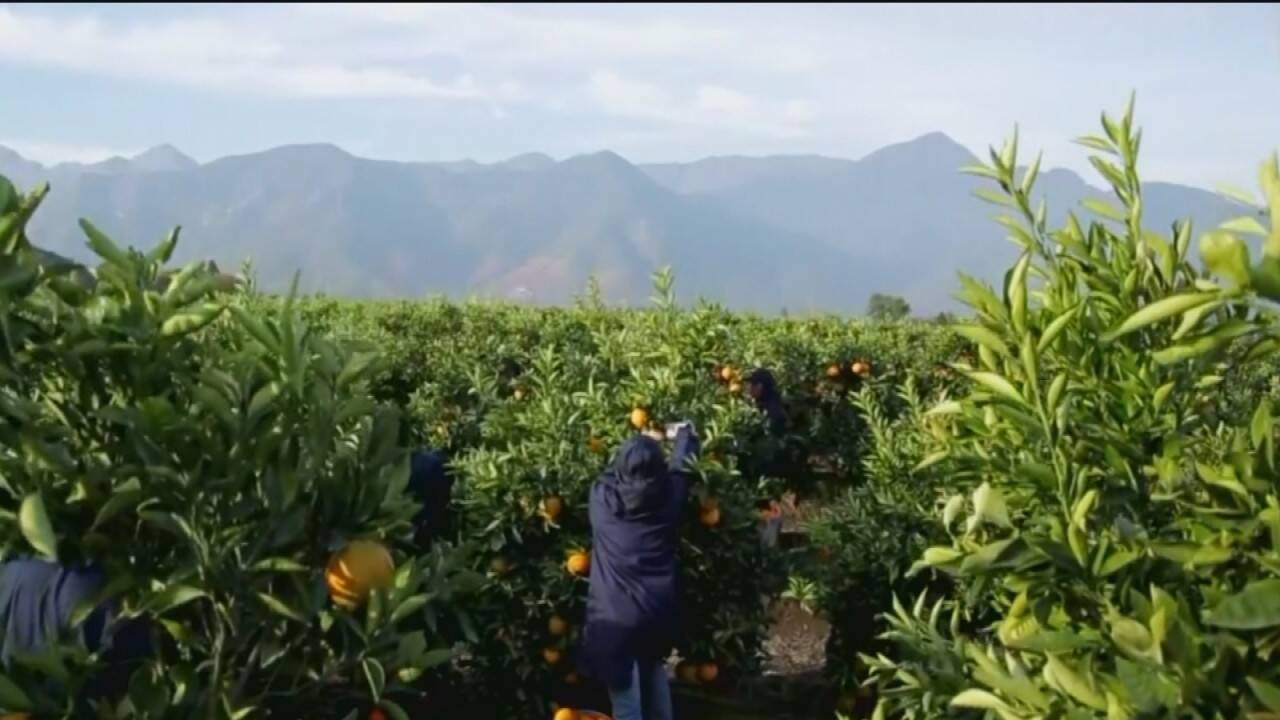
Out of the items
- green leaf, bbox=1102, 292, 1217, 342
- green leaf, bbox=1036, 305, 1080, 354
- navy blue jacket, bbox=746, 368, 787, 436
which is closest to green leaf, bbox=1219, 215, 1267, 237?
green leaf, bbox=1102, 292, 1217, 342

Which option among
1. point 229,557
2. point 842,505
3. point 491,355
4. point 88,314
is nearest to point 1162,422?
point 229,557

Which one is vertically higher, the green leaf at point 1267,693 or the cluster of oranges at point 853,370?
the green leaf at point 1267,693

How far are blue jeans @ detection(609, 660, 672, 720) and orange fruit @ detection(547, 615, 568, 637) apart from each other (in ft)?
1.00

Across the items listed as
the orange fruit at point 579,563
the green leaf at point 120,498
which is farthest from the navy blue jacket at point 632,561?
the green leaf at point 120,498

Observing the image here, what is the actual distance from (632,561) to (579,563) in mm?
325

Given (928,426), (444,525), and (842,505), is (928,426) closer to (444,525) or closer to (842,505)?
(842,505)

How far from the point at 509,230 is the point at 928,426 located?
144 metres

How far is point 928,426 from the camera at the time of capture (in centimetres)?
465

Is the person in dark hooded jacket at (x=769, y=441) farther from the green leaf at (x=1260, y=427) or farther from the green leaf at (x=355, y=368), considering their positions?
the green leaf at (x=1260, y=427)

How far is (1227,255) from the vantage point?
5.32 feet

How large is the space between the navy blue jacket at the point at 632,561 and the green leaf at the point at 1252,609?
288cm

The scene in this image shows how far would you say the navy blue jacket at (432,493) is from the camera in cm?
512

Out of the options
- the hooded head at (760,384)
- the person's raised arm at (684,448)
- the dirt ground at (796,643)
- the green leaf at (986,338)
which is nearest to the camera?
the green leaf at (986,338)

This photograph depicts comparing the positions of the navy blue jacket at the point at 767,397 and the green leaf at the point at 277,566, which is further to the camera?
the navy blue jacket at the point at 767,397
